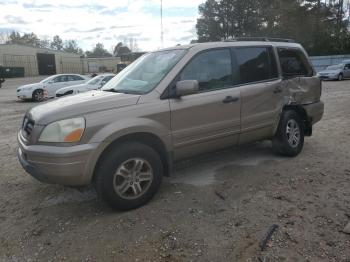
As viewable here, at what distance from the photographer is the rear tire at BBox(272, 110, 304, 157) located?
18.8ft

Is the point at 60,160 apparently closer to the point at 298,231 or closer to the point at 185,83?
the point at 185,83

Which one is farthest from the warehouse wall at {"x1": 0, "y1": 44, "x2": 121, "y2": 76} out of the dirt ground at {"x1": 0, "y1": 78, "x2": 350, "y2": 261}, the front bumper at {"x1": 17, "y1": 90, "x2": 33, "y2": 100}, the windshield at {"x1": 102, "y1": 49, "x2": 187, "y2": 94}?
the windshield at {"x1": 102, "y1": 49, "x2": 187, "y2": 94}

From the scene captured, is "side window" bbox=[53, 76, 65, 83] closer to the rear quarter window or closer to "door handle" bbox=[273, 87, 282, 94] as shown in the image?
the rear quarter window

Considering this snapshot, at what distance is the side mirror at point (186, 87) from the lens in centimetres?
420

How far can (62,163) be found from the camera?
364cm

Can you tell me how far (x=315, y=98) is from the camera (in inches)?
248

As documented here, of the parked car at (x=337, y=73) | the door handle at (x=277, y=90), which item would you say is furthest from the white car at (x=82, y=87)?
the parked car at (x=337, y=73)

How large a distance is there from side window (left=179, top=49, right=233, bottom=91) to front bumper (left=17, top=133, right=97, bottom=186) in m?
1.57

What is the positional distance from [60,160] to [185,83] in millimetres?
1654

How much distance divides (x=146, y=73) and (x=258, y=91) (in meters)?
1.69

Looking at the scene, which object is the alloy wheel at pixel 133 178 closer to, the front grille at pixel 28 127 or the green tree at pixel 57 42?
the front grille at pixel 28 127

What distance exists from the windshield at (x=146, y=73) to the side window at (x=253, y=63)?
986mm

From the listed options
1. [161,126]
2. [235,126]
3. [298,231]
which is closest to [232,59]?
[235,126]

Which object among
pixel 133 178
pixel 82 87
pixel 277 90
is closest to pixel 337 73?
pixel 82 87
